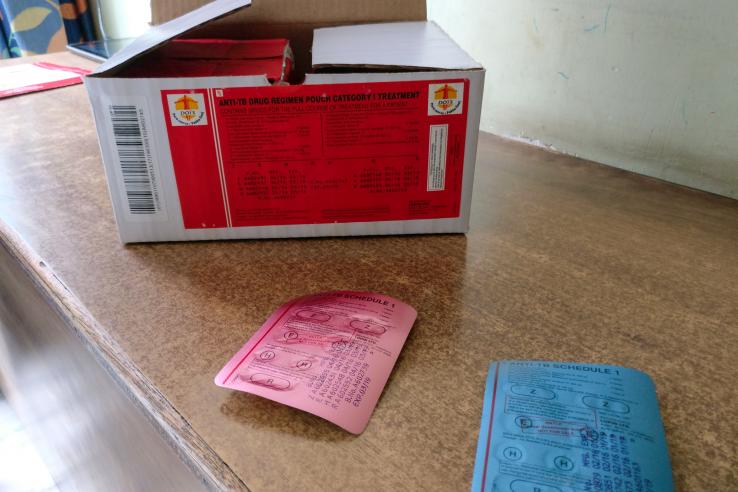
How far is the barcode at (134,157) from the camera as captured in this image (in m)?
Answer: 0.57

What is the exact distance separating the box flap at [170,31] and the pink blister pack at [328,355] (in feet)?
0.92

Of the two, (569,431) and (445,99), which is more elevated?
(445,99)

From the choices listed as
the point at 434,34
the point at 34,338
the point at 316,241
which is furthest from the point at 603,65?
the point at 34,338

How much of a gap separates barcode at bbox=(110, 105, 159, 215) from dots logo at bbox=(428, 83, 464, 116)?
11.6 inches

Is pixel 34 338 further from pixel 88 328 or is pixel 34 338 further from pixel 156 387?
pixel 156 387

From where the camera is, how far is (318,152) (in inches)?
23.3

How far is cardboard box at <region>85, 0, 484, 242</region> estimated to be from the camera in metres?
0.56

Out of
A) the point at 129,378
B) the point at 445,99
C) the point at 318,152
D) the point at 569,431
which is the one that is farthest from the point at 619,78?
the point at 129,378

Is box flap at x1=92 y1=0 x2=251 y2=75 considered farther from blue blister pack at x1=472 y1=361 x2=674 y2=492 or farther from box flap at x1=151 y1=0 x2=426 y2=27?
blue blister pack at x1=472 y1=361 x2=674 y2=492

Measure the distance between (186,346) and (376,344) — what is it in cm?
17

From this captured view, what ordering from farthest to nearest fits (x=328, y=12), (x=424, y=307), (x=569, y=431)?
(x=328, y=12) → (x=424, y=307) → (x=569, y=431)

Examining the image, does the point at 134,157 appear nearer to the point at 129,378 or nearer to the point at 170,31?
the point at 170,31

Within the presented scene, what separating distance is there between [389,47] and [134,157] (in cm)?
29

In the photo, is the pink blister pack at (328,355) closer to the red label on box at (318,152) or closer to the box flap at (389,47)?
the red label on box at (318,152)
